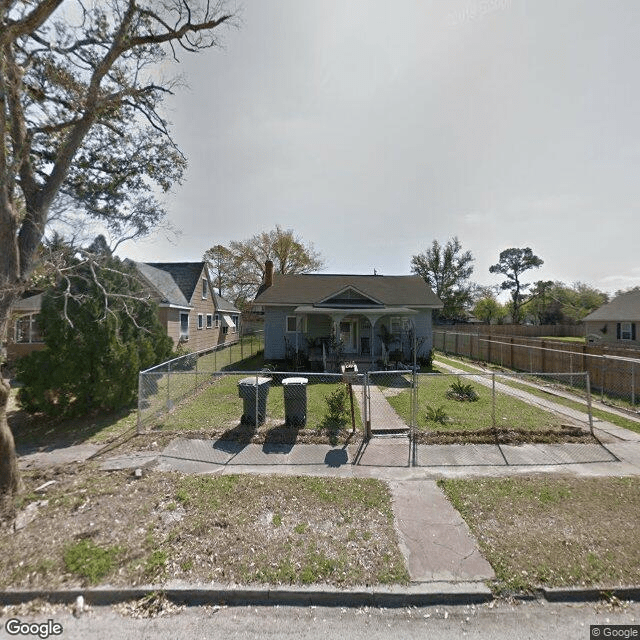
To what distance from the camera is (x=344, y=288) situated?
16703mm

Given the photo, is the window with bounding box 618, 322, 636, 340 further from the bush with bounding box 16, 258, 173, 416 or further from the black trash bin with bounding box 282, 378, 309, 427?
the bush with bounding box 16, 258, 173, 416

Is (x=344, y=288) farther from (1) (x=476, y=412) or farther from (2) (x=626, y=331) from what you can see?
(2) (x=626, y=331)

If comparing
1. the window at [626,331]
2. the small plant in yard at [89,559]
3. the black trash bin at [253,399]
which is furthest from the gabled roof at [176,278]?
the window at [626,331]

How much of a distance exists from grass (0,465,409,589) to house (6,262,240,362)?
11.3 m

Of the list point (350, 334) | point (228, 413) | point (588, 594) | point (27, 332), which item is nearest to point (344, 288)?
point (350, 334)

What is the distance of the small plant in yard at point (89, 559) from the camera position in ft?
10.3

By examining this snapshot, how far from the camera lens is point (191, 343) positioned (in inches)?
777

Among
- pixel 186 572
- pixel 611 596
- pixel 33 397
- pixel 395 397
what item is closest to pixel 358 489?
pixel 186 572

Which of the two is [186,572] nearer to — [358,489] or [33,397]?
[358,489]

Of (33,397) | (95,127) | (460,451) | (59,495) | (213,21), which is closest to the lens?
(59,495)

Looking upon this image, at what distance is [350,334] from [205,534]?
46.9 feet

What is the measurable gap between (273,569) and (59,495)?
3626mm
